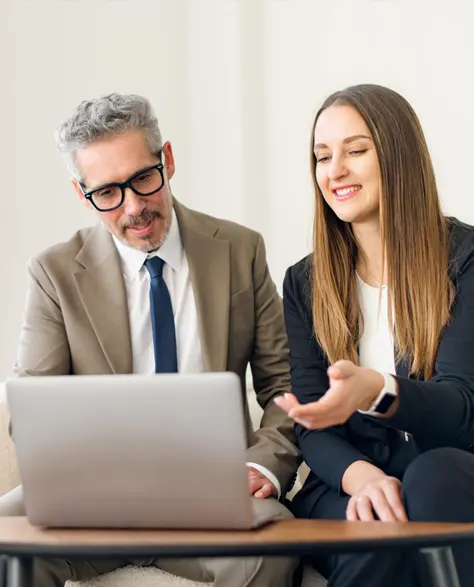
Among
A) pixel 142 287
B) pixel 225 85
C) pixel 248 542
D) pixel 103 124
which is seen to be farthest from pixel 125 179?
pixel 225 85

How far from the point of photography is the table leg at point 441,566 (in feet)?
3.97

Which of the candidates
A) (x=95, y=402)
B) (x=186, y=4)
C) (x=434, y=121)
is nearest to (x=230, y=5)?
(x=186, y=4)

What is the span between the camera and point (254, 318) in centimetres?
223

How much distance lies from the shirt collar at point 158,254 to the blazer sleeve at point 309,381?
340mm

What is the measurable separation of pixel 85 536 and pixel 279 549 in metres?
0.29

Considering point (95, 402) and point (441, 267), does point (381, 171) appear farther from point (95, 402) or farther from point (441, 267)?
point (95, 402)

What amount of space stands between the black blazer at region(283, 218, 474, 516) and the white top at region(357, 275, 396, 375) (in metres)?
0.06

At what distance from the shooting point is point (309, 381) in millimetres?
1897

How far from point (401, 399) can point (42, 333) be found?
0.96m

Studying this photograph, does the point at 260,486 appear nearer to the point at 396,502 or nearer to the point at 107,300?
the point at 396,502

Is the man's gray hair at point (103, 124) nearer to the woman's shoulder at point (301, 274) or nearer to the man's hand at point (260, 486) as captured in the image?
the woman's shoulder at point (301, 274)

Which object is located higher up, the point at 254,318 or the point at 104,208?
the point at 104,208

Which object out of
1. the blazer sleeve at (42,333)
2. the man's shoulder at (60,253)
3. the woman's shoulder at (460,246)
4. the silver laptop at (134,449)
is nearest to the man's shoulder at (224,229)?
the man's shoulder at (60,253)

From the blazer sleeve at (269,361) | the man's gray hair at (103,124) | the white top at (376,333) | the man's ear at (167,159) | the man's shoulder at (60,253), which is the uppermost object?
the man's gray hair at (103,124)
